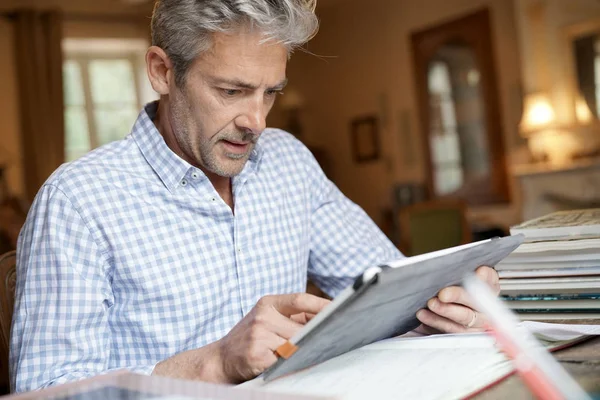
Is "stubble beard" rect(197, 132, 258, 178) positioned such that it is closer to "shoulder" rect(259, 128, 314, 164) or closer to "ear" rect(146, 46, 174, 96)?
"ear" rect(146, 46, 174, 96)

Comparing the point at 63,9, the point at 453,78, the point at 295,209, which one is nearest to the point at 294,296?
the point at 295,209

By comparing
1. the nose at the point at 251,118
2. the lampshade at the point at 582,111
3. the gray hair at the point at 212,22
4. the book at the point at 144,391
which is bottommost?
the book at the point at 144,391

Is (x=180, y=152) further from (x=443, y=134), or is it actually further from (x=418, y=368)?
(x=443, y=134)

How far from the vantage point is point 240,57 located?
1.34 m

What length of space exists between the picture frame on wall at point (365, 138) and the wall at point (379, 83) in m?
0.09

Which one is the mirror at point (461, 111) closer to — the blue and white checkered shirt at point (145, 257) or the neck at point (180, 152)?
the blue and white checkered shirt at point (145, 257)

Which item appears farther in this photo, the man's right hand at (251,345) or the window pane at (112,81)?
the window pane at (112,81)

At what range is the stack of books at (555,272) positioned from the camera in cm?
115

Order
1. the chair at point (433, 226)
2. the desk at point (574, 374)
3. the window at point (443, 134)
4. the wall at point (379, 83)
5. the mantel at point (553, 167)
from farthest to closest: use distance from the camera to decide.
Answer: the window at point (443, 134) → the wall at point (379, 83) → the mantel at point (553, 167) → the chair at point (433, 226) → the desk at point (574, 374)

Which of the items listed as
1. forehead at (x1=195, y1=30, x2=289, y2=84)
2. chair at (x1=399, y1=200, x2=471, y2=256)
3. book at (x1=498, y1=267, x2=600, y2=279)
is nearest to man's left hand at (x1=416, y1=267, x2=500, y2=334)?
book at (x1=498, y1=267, x2=600, y2=279)

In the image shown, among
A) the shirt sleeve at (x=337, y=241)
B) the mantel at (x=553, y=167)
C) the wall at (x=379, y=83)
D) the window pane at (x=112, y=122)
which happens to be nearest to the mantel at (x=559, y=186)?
the mantel at (x=553, y=167)

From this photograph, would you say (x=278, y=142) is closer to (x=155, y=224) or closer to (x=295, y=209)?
(x=295, y=209)

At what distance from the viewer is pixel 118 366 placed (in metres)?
1.31

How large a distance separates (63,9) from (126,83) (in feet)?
3.30
